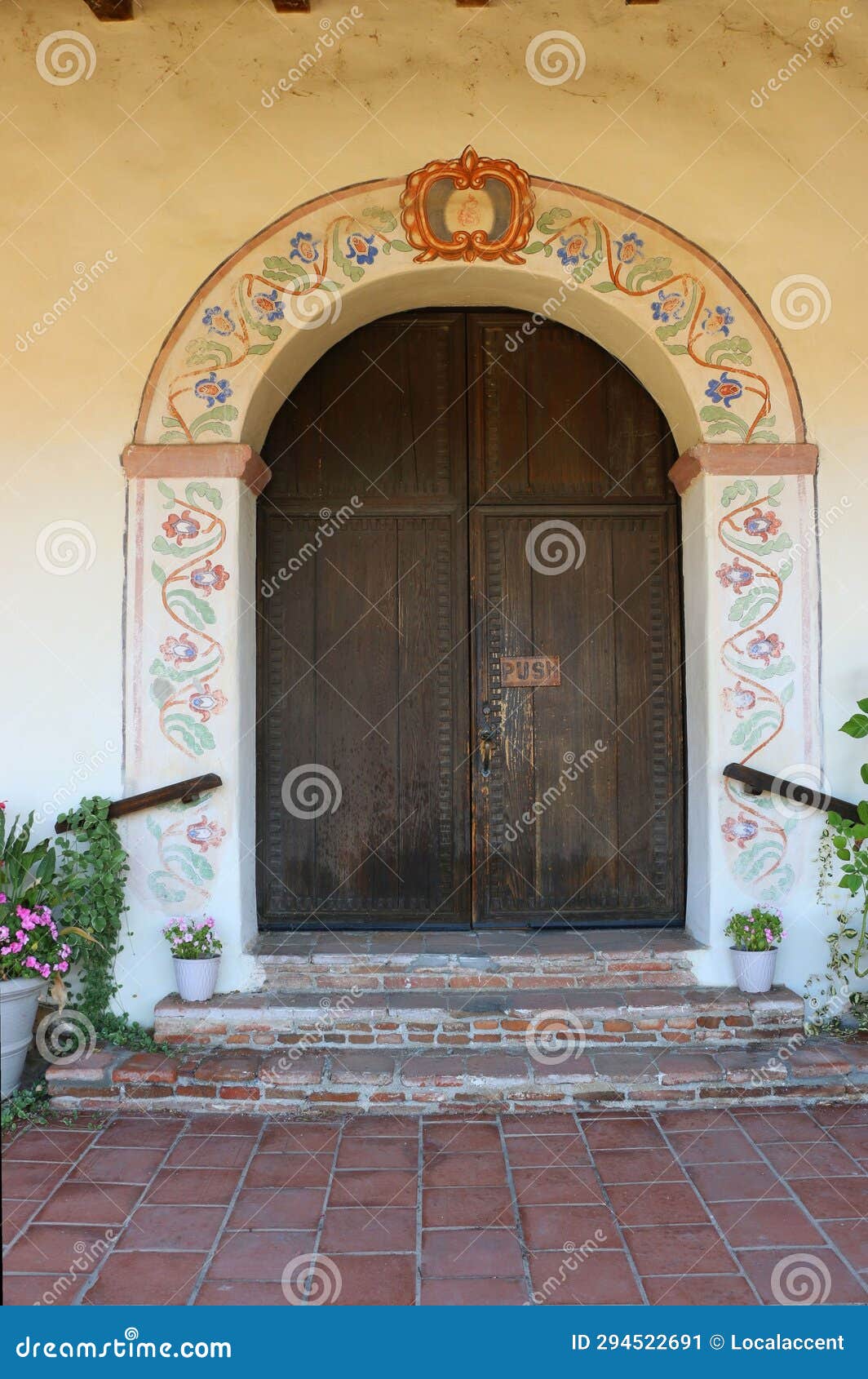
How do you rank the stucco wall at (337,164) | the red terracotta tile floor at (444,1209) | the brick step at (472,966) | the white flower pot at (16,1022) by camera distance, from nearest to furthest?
the red terracotta tile floor at (444,1209)
the white flower pot at (16,1022)
the brick step at (472,966)
the stucco wall at (337,164)

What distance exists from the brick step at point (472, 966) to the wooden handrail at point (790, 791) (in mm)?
730

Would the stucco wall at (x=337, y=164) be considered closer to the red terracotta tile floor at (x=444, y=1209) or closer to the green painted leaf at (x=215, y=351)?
the green painted leaf at (x=215, y=351)

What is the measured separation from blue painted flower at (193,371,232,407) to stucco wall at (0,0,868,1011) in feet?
0.82

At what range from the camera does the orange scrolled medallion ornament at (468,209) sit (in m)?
4.09

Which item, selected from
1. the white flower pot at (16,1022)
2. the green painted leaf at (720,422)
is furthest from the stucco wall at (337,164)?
the white flower pot at (16,1022)

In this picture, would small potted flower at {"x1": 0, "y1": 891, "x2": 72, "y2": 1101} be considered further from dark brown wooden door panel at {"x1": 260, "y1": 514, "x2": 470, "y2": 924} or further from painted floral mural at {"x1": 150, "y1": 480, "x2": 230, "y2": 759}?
dark brown wooden door panel at {"x1": 260, "y1": 514, "x2": 470, "y2": 924}

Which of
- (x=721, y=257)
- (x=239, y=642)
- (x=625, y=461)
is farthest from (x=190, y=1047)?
(x=721, y=257)

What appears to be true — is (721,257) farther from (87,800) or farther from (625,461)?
(87,800)

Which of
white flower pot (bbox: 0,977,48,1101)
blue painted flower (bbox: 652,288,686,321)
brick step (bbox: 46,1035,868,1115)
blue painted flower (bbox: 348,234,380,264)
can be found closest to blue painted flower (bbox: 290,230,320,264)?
blue painted flower (bbox: 348,234,380,264)

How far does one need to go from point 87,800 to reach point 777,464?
3147 millimetres

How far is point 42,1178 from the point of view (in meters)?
2.99

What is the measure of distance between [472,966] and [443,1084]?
→ 598 mm

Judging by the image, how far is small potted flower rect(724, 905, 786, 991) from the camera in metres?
3.88

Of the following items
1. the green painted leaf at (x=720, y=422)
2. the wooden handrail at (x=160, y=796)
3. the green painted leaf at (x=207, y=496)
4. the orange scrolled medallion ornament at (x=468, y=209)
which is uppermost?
the orange scrolled medallion ornament at (x=468, y=209)
